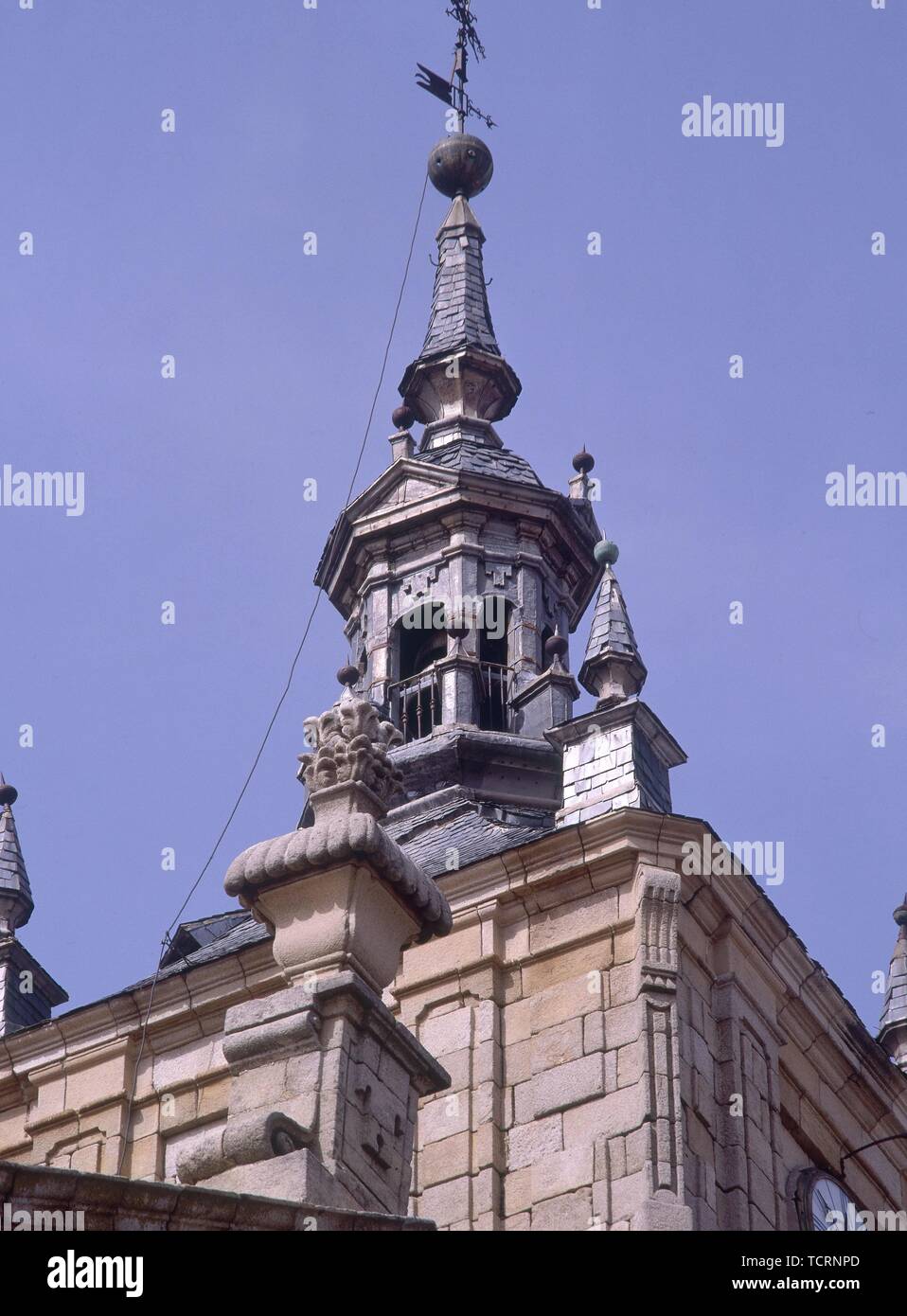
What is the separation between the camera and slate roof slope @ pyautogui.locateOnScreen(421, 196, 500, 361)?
142ft

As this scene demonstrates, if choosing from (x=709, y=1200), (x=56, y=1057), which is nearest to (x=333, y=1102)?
(x=709, y=1200)

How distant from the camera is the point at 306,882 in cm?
1775

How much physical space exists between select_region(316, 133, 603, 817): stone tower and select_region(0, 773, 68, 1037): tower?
4403mm

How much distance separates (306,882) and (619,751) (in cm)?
1207

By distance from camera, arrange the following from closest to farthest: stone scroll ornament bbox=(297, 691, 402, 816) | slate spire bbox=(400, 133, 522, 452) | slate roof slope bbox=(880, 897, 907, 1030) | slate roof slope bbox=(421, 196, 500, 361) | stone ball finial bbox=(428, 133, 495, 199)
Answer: stone scroll ornament bbox=(297, 691, 402, 816)
slate roof slope bbox=(880, 897, 907, 1030)
slate spire bbox=(400, 133, 522, 452)
slate roof slope bbox=(421, 196, 500, 361)
stone ball finial bbox=(428, 133, 495, 199)

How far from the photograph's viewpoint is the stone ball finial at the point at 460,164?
45.6 meters

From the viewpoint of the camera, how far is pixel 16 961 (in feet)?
113

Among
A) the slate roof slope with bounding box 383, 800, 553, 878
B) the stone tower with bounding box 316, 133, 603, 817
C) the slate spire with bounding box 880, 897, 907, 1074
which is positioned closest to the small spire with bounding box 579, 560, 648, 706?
the slate roof slope with bounding box 383, 800, 553, 878

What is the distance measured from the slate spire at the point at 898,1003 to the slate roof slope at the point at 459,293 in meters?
10.8

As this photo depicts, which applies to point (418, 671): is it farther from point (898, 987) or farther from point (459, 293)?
point (459, 293)

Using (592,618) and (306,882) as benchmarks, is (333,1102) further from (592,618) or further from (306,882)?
(592,618)

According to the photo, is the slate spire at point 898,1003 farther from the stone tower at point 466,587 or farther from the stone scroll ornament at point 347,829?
the stone scroll ornament at point 347,829

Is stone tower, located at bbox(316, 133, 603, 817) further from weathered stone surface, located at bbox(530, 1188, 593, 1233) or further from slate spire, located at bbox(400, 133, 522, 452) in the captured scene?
weathered stone surface, located at bbox(530, 1188, 593, 1233)

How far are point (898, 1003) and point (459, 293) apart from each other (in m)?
13.6
